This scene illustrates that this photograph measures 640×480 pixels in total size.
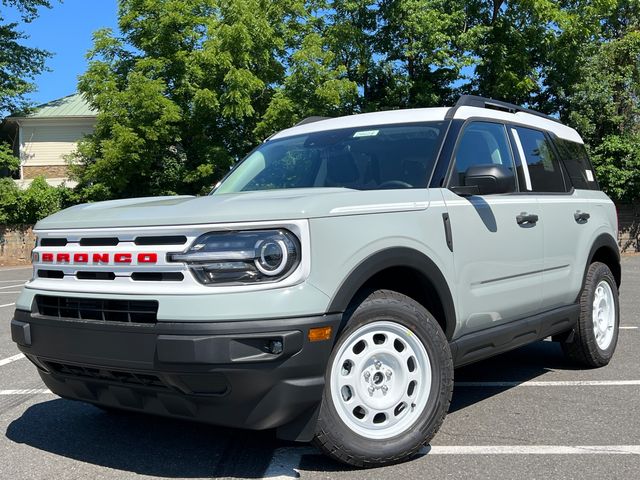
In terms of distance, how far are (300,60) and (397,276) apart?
19163 mm

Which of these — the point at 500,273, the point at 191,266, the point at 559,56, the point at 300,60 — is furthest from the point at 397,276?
the point at 559,56

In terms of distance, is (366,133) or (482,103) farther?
(482,103)

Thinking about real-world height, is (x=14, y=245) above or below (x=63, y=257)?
below

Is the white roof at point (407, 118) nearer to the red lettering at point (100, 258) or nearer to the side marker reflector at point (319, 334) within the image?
the side marker reflector at point (319, 334)

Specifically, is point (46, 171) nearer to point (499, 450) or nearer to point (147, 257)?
point (147, 257)

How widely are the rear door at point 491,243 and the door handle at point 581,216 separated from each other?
0.72m

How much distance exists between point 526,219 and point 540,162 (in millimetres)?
820

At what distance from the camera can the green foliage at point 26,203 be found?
26.0 meters

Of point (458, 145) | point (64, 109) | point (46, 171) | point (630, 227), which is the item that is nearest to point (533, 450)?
point (458, 145)

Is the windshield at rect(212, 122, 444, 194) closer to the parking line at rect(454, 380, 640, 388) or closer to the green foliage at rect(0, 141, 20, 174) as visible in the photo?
the parking line at rect(454, 380, 640, 388)

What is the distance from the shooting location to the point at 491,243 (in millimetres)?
4094

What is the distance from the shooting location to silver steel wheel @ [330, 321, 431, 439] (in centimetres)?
327

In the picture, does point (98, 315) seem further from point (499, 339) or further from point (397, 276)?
point (499, 339)

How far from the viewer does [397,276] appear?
3.65m
